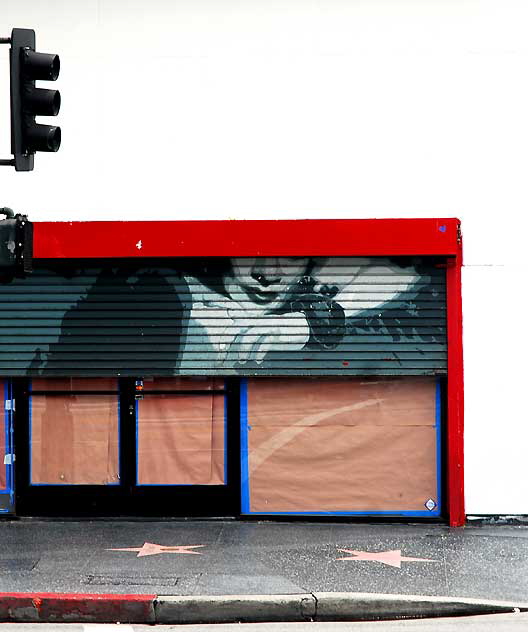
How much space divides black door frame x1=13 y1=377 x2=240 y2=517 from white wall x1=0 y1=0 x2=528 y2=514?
87.6 inches

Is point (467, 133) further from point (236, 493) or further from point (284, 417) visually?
point (236, 493)

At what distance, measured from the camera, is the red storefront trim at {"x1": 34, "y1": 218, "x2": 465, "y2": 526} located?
12.3 m

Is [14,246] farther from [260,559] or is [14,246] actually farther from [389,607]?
[389,607]

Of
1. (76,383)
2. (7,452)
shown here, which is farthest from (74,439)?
(7,452)

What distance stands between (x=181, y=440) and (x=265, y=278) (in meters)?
2.17

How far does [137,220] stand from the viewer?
41.1ft

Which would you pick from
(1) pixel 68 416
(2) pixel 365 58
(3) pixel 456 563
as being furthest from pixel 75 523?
(2) pixel 365 58

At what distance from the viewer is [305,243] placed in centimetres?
1232

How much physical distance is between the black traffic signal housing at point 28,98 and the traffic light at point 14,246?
2.08ft

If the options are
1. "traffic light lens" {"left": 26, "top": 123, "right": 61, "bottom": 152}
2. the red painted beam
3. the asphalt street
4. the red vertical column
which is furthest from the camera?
the red vertical column

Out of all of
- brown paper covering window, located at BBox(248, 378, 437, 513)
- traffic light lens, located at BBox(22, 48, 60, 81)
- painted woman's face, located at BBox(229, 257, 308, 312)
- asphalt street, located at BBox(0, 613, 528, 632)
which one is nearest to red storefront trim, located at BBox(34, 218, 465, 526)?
painted woman's face, located at BBox(229, 257, 308, 312)

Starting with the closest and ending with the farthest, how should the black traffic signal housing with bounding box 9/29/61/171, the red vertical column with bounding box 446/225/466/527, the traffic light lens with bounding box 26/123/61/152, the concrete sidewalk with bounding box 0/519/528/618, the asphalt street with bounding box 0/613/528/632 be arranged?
the black traffic signal housing with bounding box 9/29/61/171, the traffic light lens with bounding box 26/123/61/152, the asphalt street with bounding box 0/613/528/632, the concrete sidewalk with bounding box 0/519/528/618, the red vertical column with bounding box 446/225/466/527

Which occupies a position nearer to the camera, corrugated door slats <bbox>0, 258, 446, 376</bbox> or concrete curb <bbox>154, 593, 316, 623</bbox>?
concrete curb <bbox>154, 593, 316, 623</bbox>

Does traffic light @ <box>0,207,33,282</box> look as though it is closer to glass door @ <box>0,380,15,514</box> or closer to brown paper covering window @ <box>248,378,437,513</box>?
glass door @ <box>0,380,15,514</box>
